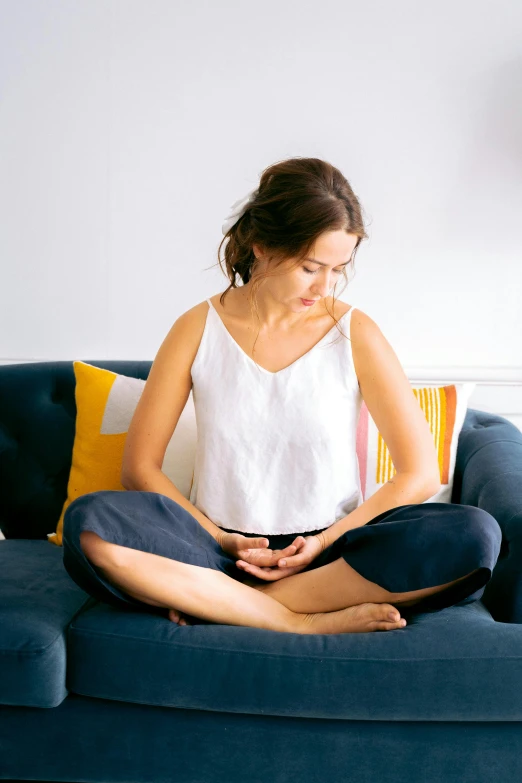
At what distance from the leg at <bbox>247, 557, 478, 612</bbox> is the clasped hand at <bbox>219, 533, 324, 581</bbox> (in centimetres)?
2

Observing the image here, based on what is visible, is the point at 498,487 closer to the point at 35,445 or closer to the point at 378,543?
the point at 378,543

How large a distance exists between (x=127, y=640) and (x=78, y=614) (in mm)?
165

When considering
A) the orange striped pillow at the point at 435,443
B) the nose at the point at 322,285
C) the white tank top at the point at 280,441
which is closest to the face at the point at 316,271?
the nose at the point at 322,285

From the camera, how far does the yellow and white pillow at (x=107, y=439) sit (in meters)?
2.22

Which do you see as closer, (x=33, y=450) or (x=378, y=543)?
(x=378, y=543)

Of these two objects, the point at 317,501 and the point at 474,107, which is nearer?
the point at 317,501

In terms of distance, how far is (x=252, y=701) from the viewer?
158 cm

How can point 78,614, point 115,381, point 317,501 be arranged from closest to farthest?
point 78,614, point 317,501, point 115,381

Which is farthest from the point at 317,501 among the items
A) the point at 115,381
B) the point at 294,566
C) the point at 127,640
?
the point at 115,381

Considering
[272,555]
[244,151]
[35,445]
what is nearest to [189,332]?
[272,555]

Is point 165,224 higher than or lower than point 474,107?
lower

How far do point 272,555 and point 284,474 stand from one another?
19cm

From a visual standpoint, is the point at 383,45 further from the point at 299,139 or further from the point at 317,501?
the point at 317,501

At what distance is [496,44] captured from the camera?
256 cm
